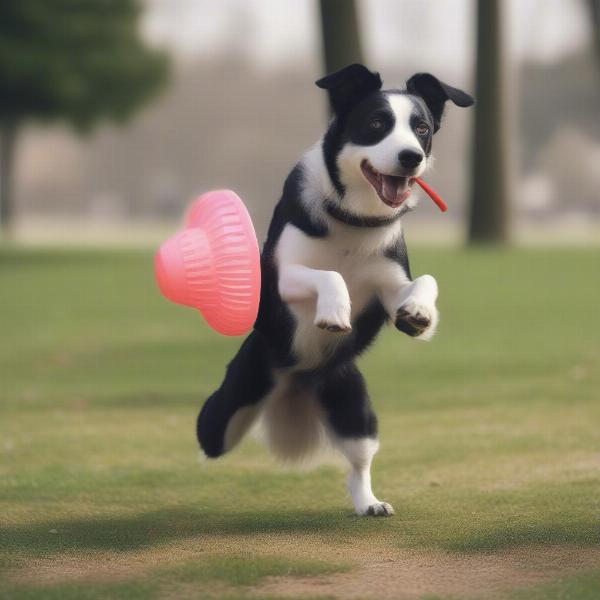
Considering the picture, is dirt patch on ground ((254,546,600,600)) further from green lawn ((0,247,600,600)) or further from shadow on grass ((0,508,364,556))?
shadow on grass ((0,508,364,556))

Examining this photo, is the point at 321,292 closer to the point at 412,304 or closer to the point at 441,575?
the point at 412,304

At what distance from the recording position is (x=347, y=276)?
616 centimetres

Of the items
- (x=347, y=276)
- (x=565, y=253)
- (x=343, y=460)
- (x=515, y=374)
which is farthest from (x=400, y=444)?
(x=565, y=253)

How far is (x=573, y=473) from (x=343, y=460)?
5.62ft

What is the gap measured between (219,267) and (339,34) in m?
12.6

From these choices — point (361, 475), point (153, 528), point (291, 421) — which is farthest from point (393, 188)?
point (153, 528)

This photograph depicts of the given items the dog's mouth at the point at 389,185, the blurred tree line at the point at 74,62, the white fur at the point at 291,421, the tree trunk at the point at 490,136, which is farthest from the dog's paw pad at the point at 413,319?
the blurred tree line at the point at 74,62

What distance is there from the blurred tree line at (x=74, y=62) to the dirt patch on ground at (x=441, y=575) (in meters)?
28.9

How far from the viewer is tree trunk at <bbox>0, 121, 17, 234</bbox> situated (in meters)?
49.1

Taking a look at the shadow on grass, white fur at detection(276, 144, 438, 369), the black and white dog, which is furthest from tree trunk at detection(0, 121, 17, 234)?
white fur at detection(276, 144, 438, 369)

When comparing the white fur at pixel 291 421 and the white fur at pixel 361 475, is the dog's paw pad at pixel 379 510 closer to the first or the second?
the white fur at pixel 361 475

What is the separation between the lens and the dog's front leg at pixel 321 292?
573 cm

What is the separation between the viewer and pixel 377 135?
19.2 feet

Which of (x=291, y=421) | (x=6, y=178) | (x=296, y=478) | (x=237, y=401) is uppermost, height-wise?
(x=237, y=401)
